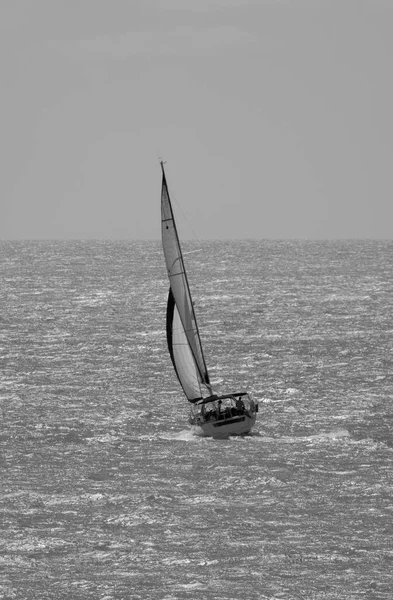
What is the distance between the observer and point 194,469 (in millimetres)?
58969

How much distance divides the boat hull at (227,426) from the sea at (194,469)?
696 millimetres

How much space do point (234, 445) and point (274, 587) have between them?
2279 cm

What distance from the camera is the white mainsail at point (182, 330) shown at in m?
69.4

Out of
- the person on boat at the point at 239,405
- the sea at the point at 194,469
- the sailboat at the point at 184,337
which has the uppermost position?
the sailboat at the point at 184,337

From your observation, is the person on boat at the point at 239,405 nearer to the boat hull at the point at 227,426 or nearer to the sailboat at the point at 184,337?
the sailboat at the point at 184,337

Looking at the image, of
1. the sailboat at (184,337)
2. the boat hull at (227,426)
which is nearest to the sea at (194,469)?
the boat hull at (227,426)

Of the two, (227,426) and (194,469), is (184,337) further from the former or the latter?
(194,469)

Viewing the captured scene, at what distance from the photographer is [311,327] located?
11488 centimetres

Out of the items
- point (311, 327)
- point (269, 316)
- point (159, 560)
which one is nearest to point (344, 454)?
point (159, 560)

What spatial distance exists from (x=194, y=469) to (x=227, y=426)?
919cm

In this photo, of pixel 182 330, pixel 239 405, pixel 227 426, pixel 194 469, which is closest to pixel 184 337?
pixel 182 330

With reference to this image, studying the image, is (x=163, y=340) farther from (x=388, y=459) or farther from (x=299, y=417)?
(x=388, y=459)

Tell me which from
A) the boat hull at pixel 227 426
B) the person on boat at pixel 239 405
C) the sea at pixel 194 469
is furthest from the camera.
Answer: the person on boat at pixel 239 405

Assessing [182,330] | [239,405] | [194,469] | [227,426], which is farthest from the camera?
[182,330]
